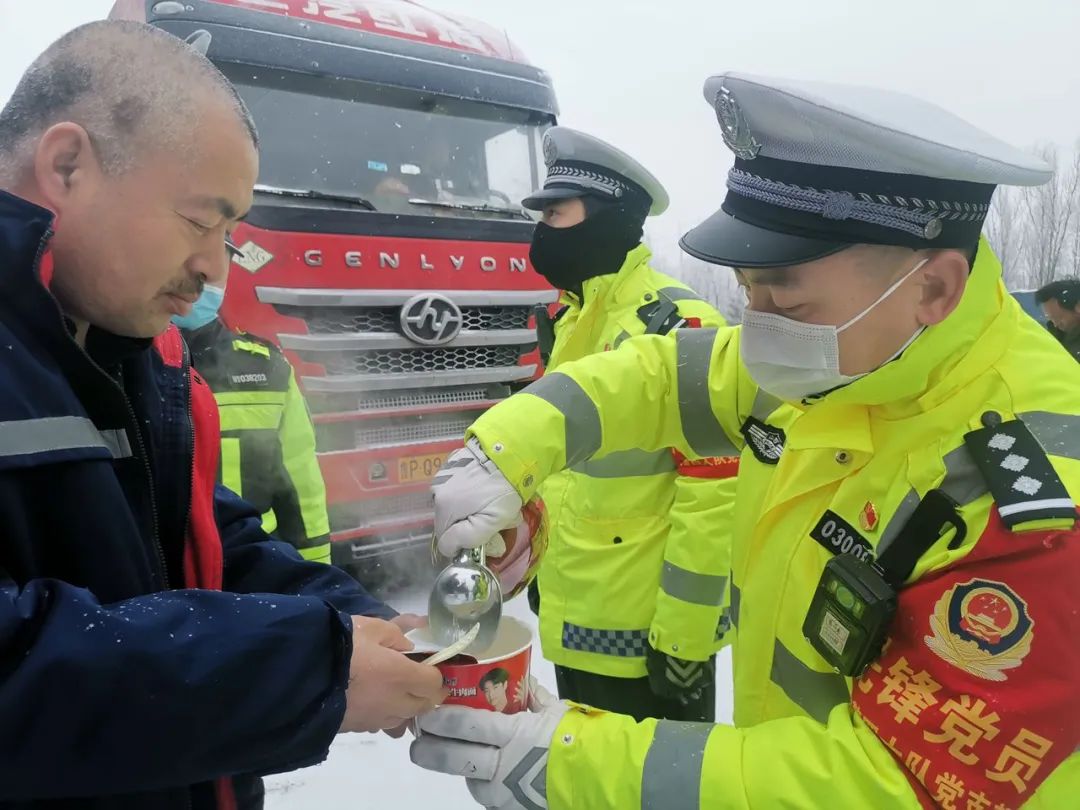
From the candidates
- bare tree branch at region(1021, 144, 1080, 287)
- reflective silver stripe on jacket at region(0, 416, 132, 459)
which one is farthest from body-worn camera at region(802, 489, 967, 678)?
bare tree branch at region(1021, 144, 1080, 287)

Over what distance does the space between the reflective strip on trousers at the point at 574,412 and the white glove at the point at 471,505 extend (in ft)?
0.66

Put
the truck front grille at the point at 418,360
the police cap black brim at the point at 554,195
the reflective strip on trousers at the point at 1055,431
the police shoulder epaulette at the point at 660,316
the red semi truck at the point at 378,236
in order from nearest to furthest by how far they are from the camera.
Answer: the reflective strip on trousers at the point at 1055,431
the police shoulder epaulette at the point at 660,316
the police cap black brim at the point at 554,195
the red semi truck at the point at 378,236
the truck front grille at the point at 418,360

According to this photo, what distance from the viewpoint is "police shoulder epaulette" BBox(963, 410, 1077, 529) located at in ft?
2.97

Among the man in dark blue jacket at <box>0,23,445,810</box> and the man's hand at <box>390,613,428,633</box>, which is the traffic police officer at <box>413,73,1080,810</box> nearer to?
the man's hand at <box>390,613,428,633</box>

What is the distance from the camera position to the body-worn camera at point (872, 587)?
100cm

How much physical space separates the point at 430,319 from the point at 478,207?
2.75 feet

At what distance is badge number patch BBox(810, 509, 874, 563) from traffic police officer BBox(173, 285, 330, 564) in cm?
196

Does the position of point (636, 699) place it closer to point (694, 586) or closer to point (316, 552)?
point (694, 586)

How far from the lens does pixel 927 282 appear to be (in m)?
1.14

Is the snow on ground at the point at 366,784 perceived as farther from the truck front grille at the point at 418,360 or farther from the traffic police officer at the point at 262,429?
the truck front grille at the point at 418,360

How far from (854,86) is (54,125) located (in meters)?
1.15

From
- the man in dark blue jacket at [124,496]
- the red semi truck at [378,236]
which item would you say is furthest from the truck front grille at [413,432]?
the man in dark blue jacket at [124,496]

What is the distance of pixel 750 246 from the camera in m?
1.18

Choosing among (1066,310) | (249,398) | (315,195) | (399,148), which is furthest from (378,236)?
(1066,310)
